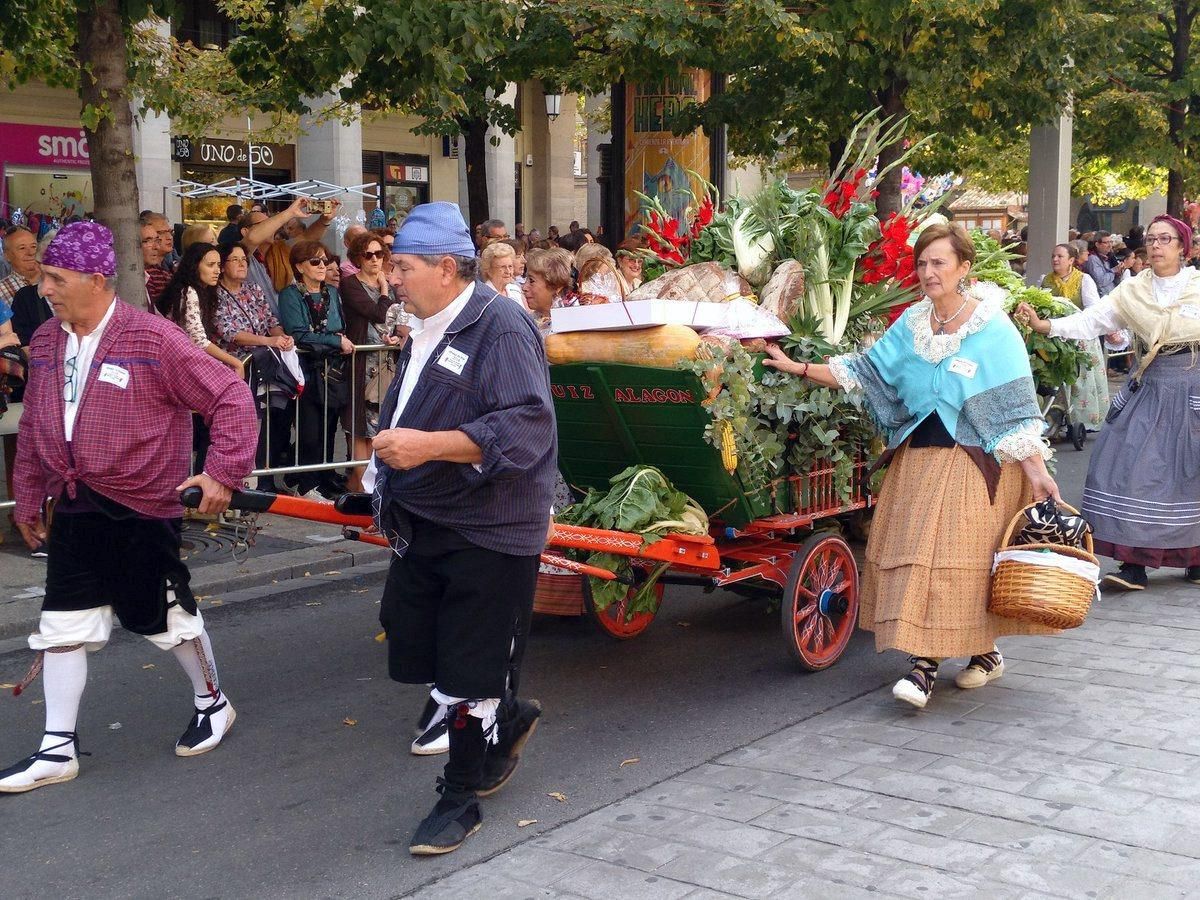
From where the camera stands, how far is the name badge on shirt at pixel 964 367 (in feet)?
18.5

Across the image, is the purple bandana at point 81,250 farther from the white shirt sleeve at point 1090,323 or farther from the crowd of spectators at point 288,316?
the white shirt sleeve at point 1090,323

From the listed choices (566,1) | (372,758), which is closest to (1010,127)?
(566,1)

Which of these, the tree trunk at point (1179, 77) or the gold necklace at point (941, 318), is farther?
the tree trunk at point (1179, 77)

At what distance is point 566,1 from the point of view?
43.3 ft

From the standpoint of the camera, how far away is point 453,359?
4.21m

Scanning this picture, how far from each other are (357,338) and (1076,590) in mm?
6374

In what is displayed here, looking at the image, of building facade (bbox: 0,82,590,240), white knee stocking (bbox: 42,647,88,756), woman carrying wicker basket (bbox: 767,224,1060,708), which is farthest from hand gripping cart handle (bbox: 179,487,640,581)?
building facade (bbox: 0,82,590,240)

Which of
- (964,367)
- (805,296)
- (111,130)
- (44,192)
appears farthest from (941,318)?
(44,192)

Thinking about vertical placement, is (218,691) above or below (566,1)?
below

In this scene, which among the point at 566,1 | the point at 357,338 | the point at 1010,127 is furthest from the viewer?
the point at 1010,127

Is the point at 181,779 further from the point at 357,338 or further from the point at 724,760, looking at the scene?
the point at 357,338

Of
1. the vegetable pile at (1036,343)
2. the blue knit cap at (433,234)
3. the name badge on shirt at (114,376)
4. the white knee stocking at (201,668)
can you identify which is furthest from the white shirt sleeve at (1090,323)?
the name badge on shirt at (114,376)

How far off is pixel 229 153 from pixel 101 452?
20139 mm

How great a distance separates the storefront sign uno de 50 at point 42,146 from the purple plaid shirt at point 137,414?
17.1 meters
